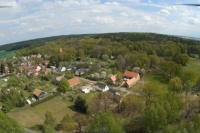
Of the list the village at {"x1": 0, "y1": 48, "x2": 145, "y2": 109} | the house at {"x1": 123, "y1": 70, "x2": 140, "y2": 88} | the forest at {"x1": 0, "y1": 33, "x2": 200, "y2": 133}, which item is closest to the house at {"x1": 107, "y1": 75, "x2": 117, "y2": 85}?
the village at {"x1": 0, "y1": 48, "x2": 145, "y2": 109}

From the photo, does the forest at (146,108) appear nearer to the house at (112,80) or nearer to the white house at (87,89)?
the white house at (87,89)

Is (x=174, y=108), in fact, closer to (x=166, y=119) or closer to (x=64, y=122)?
(x=166, y=119)

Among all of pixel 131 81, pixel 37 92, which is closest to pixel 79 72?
pixel 131 81

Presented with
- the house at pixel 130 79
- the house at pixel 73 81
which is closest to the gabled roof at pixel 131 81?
the house at pixel 130 79

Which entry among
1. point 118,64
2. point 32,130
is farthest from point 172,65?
point 32,130

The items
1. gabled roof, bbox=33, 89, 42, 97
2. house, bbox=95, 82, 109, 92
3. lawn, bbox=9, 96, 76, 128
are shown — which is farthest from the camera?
house, bbox=95, 82, 109, 92

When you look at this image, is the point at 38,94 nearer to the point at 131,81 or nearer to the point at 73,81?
the point at 73,81

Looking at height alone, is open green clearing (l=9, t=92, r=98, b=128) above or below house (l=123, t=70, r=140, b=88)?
below

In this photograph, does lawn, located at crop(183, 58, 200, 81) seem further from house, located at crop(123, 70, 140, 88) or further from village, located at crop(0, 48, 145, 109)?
house, located at crop(123, 70, 140, 88)

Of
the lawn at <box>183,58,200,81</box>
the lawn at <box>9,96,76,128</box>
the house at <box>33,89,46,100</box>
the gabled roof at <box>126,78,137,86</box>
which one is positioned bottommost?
the lawn at <box>9,96,76,128</box>
